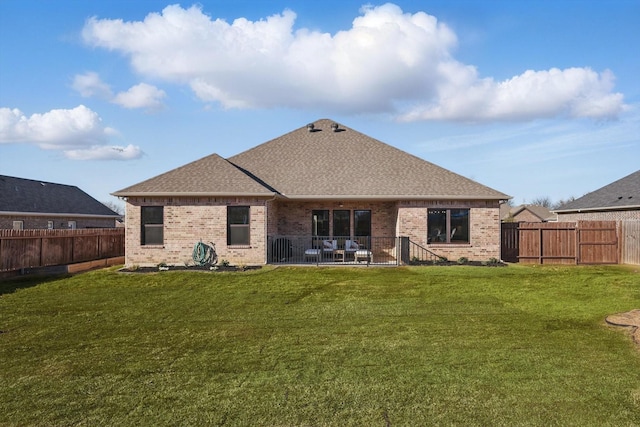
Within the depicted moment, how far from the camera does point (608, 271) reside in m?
15.4

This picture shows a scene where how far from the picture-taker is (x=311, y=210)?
18.7 metres

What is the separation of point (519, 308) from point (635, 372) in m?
3.75

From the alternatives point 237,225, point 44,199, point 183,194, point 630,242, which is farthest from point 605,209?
point 44,199

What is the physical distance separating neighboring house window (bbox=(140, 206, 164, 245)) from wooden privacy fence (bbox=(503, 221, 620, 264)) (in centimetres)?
1430

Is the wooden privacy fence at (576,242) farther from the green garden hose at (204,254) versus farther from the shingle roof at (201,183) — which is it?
the green garden hose at (204,254)

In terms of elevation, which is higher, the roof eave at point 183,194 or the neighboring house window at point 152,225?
the roof eave at point 183,194

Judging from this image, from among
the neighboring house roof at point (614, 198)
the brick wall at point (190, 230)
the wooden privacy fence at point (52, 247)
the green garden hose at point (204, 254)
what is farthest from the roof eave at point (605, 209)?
the wooden privacy fence at point (52, 247)

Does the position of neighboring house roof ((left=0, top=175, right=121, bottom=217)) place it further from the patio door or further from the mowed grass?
the patio door

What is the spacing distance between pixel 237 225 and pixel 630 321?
40.4 ft

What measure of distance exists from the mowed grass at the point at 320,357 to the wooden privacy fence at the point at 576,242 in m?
5.90

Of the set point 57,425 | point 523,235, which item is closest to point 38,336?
point 57,425

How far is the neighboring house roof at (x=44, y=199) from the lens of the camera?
25969mm

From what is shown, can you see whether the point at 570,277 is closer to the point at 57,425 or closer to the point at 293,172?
the point at 293,172

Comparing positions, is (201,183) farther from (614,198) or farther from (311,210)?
(614,198)
